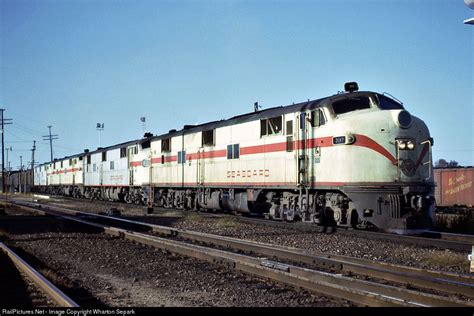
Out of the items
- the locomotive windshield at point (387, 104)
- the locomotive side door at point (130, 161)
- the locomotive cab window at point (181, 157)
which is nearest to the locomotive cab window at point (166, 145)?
the locomotive cab window at point (181, 157)

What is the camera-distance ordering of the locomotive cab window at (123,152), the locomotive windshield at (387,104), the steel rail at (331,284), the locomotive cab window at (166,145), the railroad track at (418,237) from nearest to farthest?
the steel rail at (331,284), the railroad track at (418,237), the locomotive windshield at (387,104), the locomotive cab window at (166,145), the locomotive cab window at (123,152)

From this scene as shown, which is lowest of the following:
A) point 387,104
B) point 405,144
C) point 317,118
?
point 405,144

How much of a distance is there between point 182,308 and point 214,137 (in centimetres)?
1858

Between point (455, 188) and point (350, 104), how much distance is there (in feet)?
66.3

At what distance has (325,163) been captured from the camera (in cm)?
1736

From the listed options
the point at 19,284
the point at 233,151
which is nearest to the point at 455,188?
the point at 233,151

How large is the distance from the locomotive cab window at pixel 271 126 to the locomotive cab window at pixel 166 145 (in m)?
12.2

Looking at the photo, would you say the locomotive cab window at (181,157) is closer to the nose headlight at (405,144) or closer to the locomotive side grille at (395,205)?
the nose headlight at (405,144)

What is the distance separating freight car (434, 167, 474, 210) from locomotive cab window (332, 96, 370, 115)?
18.2m

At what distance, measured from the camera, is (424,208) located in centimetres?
1537

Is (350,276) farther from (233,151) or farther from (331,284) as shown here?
(233,151)

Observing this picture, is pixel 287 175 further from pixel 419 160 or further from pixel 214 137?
pixel 214 137

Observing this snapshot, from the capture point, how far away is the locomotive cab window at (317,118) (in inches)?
691

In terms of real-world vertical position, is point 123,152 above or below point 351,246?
above
